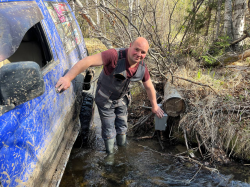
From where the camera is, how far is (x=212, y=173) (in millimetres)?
3035

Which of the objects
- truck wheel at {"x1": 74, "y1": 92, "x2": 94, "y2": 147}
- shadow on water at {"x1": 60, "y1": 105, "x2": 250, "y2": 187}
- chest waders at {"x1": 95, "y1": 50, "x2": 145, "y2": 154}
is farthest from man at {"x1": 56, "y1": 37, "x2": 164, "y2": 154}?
truck wheel at {"x1": 74, "y1": 92, "x2": 94, "y2": 147}

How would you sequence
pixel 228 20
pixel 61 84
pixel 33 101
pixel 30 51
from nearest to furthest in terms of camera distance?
1. pixel 33 101
2. pixel 61 84
3. pixel 30 51
4. pixel 228 20

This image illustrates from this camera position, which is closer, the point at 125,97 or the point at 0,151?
the point at 0,151

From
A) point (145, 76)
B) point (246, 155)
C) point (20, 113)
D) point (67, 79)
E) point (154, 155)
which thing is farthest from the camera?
point (154, 155)

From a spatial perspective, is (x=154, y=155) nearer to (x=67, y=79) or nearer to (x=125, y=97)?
(x=125, y=97)

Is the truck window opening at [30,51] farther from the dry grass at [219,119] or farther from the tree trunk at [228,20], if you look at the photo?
the tree trunk at [228,20]

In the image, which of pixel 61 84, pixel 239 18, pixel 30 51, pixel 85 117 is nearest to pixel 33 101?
pixel 61 84

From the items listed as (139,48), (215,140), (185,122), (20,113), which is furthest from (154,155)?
(20,113)

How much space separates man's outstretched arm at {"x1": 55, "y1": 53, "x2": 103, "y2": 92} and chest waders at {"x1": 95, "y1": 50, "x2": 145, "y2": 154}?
32 cm

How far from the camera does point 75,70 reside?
2379 mm

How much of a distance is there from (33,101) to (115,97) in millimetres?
1449

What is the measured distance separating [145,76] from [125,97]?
537 millimetres

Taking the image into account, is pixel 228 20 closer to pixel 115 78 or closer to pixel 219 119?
pixel 219 119

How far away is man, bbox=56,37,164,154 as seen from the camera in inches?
96.3
